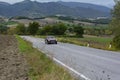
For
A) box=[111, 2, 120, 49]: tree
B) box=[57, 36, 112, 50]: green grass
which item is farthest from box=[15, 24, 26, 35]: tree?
box=[111, 2, 120, 49]: tree

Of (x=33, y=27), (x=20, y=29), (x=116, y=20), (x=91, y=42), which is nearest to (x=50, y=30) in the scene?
(x=33, y=27)

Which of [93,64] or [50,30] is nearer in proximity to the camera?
[93,64]

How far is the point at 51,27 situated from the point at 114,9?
92106mm

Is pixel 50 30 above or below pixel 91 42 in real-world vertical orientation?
below

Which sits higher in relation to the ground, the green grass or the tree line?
the green grass

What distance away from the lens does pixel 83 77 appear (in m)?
14.0

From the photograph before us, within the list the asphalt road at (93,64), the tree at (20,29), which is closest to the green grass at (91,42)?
the asphalt road at (93,64)

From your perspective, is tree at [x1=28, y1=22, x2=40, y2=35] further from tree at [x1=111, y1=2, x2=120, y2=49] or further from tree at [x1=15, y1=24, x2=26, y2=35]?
tree at [x1=111, y1=2, x2=120, y2=49]

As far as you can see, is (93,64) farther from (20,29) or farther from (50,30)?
(20,29)

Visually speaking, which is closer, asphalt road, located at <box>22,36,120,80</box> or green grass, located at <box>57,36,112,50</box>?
asphalt road, located at <box>22,36,120,80</box>

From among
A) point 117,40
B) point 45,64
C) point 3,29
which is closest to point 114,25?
point 117,40

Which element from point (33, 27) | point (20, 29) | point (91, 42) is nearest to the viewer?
point (91, 42)

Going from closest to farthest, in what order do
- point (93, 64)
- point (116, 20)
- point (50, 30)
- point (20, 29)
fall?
point (93, 64), point (116, 20), point (50, 30), point (20, 29)

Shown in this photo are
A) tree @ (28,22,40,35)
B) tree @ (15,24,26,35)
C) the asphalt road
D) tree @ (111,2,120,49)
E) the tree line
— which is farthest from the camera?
tree @ (15,24,26,35)
